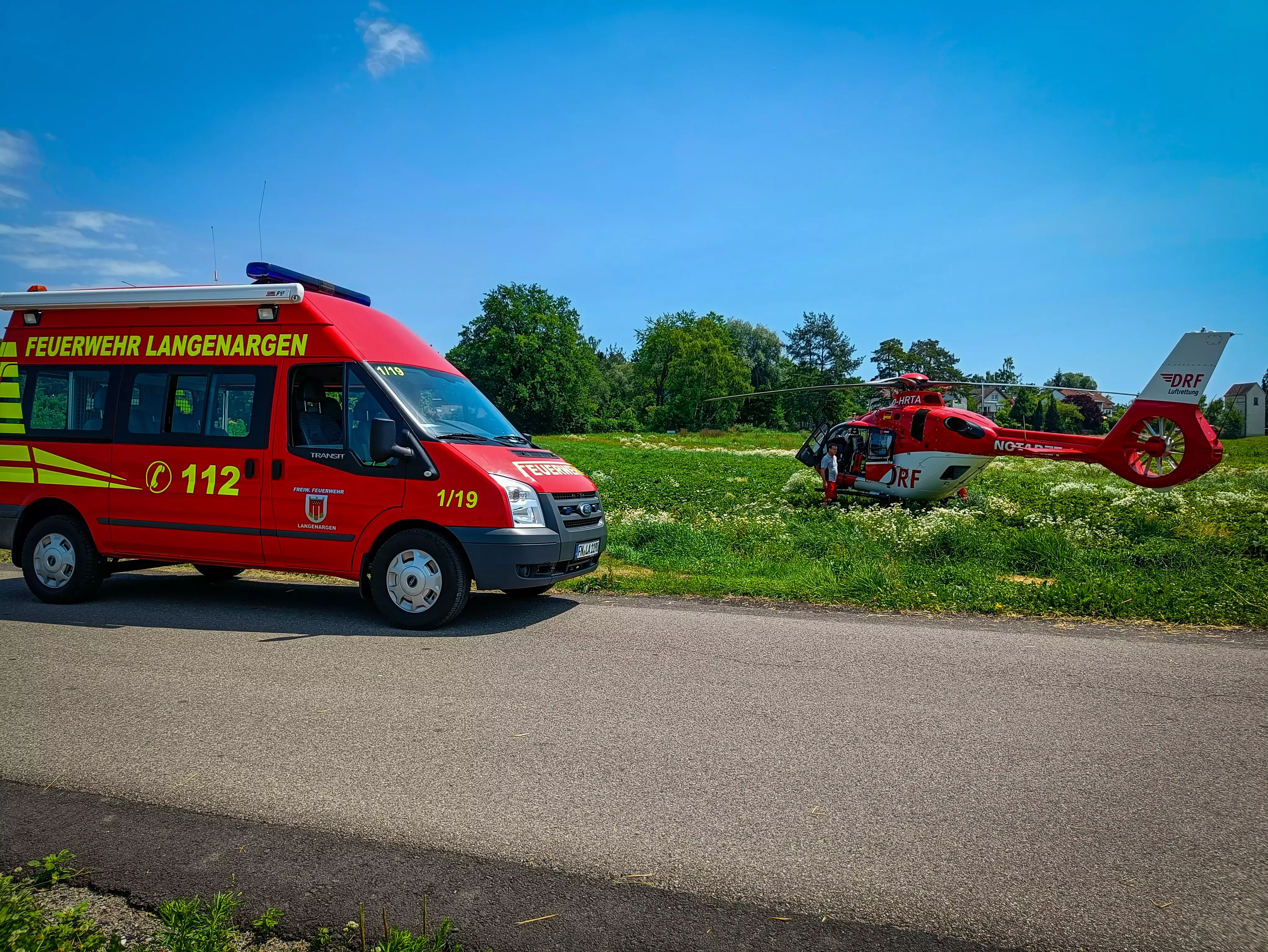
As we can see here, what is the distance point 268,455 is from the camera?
7.33m

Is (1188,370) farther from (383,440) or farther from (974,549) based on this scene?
(383,440)

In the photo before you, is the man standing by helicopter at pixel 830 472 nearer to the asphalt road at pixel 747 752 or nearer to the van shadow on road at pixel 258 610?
the van shadow on road at pixel 258 610

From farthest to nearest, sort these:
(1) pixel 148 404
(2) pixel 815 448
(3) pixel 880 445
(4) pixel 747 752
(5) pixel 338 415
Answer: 1. (2) pixel 815 448
2. (3) pixel 880 445
3. (1) pixel 148 404
4. (5) pixel 338 415
5. (4) pixel 747 752

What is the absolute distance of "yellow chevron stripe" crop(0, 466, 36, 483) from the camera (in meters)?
8.09

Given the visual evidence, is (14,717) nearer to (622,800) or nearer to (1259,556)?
(622,800)

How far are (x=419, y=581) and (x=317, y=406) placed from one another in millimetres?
1933

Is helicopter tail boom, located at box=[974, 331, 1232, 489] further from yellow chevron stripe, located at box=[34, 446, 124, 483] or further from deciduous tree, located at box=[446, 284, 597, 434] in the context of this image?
deciduous tree, located at box=[446, 284, 597, 434]

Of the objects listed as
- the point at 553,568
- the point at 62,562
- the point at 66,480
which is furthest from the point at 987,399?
the point at 62,562

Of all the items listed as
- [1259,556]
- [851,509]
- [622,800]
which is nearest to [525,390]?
[851,509]

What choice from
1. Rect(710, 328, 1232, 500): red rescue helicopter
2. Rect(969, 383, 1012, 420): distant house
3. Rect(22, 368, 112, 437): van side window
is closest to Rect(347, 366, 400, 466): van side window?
Rect(22, 368, 112, 437): van side window

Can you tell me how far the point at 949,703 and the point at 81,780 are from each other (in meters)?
4.72

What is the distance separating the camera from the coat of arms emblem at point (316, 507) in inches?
281

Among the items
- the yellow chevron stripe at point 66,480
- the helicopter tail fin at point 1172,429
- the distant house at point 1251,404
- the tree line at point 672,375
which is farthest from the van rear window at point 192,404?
the distant house at point 1251,404

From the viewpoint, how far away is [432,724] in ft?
14.9
